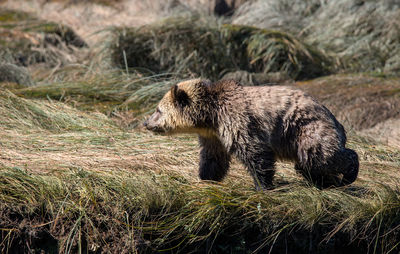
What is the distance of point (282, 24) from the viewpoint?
40.1 feet

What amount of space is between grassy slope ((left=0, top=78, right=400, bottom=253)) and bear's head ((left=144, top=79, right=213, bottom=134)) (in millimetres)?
437

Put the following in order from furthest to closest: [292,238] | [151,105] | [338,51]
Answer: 1. [338,51]
2. [151,105]
3. [292,238]

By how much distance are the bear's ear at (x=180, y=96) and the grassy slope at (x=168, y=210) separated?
683mm

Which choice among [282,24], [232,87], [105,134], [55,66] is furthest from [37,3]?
[232,87]

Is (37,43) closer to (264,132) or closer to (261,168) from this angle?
(264,132)

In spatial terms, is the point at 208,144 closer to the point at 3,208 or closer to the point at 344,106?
the point at 3,208

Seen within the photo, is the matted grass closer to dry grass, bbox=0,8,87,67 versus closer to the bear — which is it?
dry grass, bbox=0,8,87,67

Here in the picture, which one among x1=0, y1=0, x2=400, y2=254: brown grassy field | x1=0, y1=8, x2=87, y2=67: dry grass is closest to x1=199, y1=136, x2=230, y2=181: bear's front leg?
x1=0, y1=0, x2=400, y2=254: brown grassy field

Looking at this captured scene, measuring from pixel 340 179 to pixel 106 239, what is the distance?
7.35ft

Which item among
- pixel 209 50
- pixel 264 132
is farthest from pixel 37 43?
pixel 264 132

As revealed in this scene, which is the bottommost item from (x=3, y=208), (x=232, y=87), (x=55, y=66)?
(x=55, y=66)

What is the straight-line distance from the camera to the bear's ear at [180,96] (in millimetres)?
4961

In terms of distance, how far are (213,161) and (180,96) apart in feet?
2.39

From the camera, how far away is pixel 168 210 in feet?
13.3
